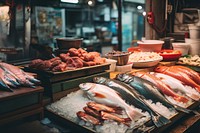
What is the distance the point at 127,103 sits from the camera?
2713 mm

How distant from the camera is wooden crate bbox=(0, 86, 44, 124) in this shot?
7.32 ft

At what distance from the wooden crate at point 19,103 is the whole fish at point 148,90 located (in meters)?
1.22

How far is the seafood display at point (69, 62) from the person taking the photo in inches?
116

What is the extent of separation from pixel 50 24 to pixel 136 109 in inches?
295

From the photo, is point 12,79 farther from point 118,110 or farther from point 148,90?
point 148,90

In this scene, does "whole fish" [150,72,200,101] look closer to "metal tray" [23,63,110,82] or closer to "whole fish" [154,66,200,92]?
"whole fish" [154,66,200,92]

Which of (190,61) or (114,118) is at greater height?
(190,61)

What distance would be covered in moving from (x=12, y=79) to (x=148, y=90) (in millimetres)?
1699

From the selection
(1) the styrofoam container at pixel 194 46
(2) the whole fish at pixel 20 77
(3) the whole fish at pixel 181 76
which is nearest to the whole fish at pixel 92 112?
(2) the whole fish at pixel 20 77

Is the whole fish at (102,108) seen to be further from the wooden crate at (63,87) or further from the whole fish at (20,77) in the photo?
the whole fish at (20,77)

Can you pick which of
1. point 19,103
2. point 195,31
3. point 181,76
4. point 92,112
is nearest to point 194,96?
point 181,76

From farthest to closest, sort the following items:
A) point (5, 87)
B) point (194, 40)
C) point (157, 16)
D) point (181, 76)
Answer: point (157, 16), point (194, 40), point (181, 76), point (5, 87)

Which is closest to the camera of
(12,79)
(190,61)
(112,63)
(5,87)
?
(5,87)

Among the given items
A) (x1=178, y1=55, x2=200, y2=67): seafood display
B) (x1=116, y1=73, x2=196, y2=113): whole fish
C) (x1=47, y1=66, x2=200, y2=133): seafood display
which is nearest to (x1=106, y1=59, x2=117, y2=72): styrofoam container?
(x1=47, y1=66, x2=200, y2=133): seafood display
